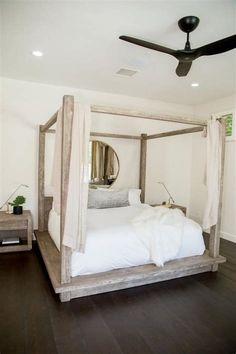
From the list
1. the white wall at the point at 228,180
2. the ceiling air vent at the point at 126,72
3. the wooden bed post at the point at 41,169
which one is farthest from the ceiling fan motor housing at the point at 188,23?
the white wall at the point at 228,180

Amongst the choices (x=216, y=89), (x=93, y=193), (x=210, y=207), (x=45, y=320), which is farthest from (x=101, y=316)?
(x=216, y=89)

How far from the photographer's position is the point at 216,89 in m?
4.20

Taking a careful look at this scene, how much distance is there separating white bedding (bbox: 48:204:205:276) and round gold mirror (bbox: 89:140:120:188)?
1418 mm

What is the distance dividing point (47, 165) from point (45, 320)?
262cm

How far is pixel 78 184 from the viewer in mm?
2377

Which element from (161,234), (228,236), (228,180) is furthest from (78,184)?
(228,236)

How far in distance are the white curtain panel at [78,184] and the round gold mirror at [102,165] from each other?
2.08m

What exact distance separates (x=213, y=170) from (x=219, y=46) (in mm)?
1487

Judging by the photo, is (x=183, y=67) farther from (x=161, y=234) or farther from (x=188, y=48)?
(x=161, y=234)

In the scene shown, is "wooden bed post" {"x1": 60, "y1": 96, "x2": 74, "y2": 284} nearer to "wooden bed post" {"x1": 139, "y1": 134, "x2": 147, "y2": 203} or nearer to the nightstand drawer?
the nightstand drawer

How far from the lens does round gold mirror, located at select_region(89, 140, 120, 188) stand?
453 cm

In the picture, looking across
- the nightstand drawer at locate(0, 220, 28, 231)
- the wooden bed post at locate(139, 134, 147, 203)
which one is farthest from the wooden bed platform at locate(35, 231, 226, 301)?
the wooden bed post at locate(139, 134, 147, 203)

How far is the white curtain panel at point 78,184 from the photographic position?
236 cm

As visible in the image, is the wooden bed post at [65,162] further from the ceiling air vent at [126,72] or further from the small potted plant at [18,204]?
the small potted plant at [18,204]
